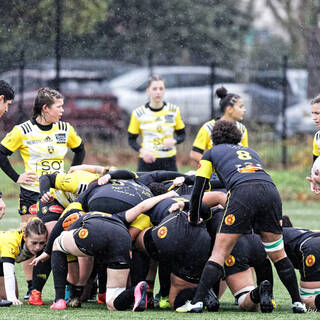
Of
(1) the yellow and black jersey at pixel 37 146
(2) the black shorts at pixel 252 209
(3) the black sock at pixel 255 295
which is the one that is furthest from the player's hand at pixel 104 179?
(3) the black sock at pixel 255 295

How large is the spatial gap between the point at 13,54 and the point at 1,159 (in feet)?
29.6

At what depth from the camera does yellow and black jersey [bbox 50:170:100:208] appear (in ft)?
22.5

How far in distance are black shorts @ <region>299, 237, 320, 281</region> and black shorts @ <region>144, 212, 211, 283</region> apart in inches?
29.7

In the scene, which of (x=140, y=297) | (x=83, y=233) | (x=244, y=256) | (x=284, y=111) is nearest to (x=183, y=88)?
(x=284, y=111)

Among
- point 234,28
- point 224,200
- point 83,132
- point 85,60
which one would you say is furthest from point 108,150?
point 224,200

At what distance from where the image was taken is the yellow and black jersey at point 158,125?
9.86 m

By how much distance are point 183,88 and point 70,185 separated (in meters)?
11.3

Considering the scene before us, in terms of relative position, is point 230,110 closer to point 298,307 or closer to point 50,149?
Answer: point 50,149

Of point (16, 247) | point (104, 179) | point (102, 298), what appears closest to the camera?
point (16, 247)

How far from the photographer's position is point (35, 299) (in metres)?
6.24

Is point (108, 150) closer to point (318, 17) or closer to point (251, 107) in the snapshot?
point (251, 107)

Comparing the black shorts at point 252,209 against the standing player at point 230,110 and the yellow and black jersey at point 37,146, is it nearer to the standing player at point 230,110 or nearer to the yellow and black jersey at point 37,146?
the yellow and black jersey at point 37,146

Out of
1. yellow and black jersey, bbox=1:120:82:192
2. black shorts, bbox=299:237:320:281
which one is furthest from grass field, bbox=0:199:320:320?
yellow and black jersey, bbox=1:120:82:192

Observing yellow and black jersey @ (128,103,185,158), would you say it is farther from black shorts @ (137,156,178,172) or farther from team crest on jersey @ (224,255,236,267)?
team crest on jersey @ (224,255,236,267)
